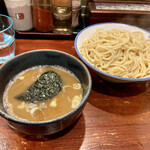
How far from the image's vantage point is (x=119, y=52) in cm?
138

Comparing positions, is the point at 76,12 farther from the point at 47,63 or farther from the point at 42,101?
the point at 42,101

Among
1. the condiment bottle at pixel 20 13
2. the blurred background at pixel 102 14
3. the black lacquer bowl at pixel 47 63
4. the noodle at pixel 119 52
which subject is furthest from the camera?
the blurred background at pixel 102 14

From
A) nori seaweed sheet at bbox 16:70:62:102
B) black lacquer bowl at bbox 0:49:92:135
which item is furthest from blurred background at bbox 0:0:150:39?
nori seaweed sheet at bbox 16:70:62:102

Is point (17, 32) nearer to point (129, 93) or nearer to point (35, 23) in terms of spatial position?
point (35, 23)

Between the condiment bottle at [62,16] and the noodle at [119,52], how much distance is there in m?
0.37

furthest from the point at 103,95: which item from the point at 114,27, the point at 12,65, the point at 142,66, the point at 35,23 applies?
the point at 35,23

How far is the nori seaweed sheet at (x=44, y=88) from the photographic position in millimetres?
913

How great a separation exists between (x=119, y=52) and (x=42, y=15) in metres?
0.88

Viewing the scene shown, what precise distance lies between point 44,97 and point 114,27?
1.11 meters

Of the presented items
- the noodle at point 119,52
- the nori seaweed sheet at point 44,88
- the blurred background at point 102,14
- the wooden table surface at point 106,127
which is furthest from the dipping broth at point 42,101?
the blurred background at point 102,14

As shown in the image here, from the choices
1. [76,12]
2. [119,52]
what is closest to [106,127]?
[119,52]

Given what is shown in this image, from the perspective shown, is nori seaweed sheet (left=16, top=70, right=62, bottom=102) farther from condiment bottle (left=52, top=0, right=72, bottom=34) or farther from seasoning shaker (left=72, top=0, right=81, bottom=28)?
seasoning shaker (left=72, top=0, right=81, bottom=28)

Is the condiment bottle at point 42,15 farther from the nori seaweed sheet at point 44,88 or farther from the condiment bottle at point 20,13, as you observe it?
the nori seaweed sheet at point 44,88

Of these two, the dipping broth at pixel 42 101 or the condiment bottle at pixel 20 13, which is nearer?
the dipping broth at pixel 42 101
